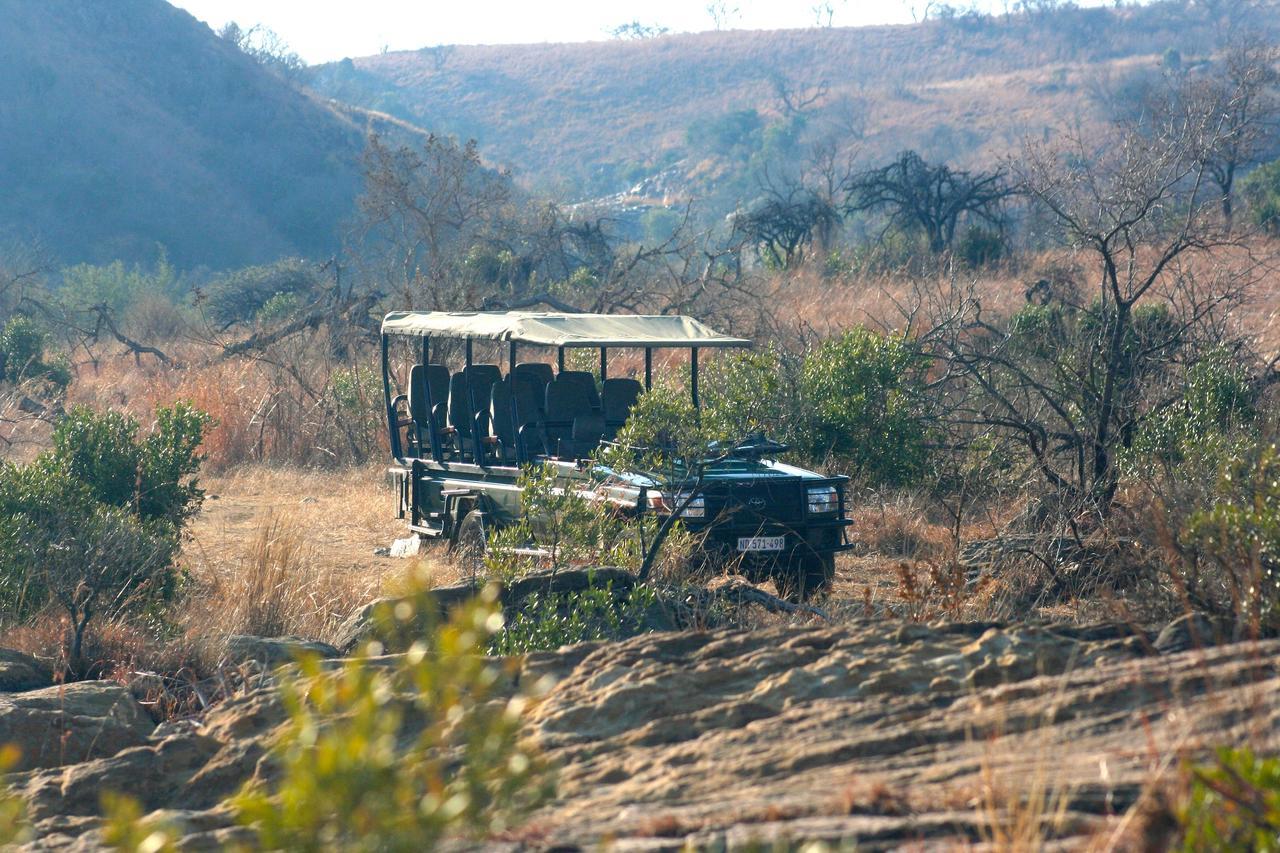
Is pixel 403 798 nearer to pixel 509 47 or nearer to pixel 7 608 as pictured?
pixel 7 608

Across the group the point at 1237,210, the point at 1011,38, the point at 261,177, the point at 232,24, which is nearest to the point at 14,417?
the point at 1237,210

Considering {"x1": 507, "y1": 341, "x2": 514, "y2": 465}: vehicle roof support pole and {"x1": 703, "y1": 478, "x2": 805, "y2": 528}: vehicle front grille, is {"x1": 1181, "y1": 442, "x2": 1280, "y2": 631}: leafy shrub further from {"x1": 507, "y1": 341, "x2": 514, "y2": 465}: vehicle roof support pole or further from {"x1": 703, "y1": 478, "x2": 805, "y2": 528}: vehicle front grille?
{"x1": 507, "y1": 341, "x2": 514, "y2": 465}: vehicle roof support pole

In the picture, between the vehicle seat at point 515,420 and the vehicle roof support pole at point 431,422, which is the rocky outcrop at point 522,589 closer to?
the vehicle seat at point 515,420

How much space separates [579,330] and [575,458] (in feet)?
2.93

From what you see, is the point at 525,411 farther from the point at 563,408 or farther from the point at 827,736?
the point at 827,736

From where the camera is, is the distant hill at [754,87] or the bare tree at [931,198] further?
the distant hill at [754,87]

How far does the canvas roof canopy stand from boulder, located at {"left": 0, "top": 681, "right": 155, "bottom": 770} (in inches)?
165

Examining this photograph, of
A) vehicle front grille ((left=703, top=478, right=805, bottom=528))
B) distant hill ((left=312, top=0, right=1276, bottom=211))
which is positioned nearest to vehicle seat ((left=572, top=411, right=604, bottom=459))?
vehicle front grille ((left=703, top=478, right=805, bottom=528))

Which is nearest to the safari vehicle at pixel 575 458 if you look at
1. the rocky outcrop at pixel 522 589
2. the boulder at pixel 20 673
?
the rocky outcrop at pixel 522 589

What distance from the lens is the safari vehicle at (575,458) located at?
8.01 meters

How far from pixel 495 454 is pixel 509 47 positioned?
287 ft

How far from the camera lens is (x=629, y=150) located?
73188 millimetres

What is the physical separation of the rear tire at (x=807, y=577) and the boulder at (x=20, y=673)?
403 cm

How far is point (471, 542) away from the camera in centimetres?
950
